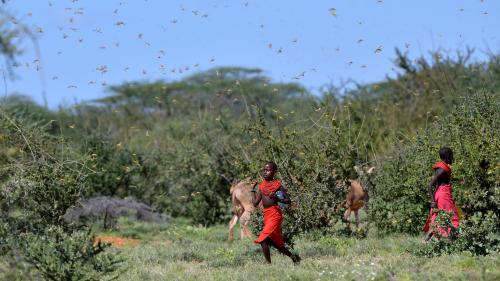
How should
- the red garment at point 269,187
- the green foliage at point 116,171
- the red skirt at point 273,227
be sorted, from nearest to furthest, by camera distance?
1. the red skirt at point 273,227
2. the red garment at point 269,187
3. the green foliage at point 116,171

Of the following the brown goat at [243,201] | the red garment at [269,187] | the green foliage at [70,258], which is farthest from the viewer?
the brown goat at [243,201]

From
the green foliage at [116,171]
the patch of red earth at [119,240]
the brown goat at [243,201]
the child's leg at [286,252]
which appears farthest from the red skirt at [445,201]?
the green foliage at [116,171]

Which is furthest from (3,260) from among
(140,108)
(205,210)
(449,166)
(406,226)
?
(140,108)

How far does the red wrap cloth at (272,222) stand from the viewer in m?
11.8

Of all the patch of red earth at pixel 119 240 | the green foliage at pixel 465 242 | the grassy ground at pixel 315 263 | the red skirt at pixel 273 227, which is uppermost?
the red skirt at pixel 273 227

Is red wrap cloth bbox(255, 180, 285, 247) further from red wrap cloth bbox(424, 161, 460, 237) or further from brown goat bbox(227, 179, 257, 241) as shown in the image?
brown goat bbox(227, 179, 257, 241)

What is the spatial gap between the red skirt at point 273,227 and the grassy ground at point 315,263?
332mm

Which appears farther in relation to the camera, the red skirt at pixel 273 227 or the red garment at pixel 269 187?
the red garment at pixel 269 187

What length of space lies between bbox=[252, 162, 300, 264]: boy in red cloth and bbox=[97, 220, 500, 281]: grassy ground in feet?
0.75

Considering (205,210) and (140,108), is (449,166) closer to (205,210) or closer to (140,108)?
(205,210)

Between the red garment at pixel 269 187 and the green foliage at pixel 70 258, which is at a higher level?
the red garment at pixel 269 187

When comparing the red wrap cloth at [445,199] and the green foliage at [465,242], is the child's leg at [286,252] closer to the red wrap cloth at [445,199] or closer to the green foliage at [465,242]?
the green foliage at [465,242]

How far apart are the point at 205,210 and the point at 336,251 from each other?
9530mm

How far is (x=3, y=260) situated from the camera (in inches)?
414
